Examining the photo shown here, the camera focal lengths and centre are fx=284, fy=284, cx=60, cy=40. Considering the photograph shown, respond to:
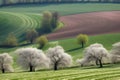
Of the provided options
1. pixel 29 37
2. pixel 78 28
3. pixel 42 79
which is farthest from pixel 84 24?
pixel 42 79

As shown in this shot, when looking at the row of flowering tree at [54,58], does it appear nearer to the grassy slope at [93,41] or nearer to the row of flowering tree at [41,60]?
the row of flowering tree at [41,60]

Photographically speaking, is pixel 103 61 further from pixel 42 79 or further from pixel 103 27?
pixel 103 27

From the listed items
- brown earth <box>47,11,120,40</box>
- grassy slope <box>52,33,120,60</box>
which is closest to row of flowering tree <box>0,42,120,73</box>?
grassy slope <box>52,33,120,60</box>

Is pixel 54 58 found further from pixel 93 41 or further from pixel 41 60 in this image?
pixel 93 41

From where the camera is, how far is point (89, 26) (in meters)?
178

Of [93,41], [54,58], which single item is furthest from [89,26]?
[54,58]

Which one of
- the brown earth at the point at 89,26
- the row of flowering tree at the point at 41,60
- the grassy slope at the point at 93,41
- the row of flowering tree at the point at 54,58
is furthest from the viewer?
the brown earth at the point at 89,26

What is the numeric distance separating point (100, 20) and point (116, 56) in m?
99.5

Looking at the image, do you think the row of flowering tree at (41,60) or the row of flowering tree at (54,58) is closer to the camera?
the row of flowering tree at (41,60)

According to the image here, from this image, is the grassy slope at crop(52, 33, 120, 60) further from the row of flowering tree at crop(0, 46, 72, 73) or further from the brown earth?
the row of flowering tree at crop(0, 46, 72, 73)

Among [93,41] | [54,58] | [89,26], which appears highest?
[89,26]

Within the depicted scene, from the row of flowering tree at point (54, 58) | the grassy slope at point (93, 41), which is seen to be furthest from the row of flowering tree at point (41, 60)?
the grassy slope at point (93, 41)

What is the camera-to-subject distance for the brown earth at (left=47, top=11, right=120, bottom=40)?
548 feet

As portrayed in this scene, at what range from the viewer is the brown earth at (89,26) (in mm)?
167125
